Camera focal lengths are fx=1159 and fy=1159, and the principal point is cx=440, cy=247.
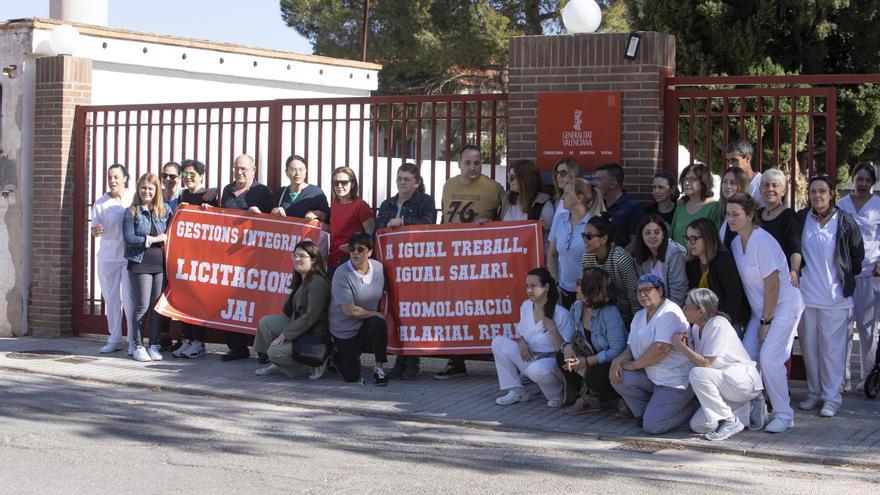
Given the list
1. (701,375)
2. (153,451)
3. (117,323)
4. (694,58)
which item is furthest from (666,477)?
(694,58)

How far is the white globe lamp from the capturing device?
33.3ft

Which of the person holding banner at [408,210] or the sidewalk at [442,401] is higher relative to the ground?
the person holding banner at [408,210]

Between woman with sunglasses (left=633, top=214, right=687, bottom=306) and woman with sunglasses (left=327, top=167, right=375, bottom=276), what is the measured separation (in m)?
2.94

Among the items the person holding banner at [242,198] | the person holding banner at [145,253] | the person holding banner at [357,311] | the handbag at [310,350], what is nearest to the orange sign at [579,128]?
the person holding banner at [357,311]

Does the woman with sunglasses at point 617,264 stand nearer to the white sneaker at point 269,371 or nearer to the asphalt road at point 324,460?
the asphalt road at point 324,460

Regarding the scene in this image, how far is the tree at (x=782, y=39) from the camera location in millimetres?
19047

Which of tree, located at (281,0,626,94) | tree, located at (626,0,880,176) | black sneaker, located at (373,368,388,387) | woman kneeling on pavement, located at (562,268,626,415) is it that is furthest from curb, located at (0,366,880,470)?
tree, located at (281,0,626,94)

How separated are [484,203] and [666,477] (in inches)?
154

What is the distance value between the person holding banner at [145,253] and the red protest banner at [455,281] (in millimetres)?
2464

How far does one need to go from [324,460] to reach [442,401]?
2119mm

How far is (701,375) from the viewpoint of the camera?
305 inches

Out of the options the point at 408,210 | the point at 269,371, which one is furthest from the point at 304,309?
the point at 408,210

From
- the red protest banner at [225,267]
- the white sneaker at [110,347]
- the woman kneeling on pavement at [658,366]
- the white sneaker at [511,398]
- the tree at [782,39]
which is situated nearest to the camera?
the woman kneeling on pavement at [658,366]

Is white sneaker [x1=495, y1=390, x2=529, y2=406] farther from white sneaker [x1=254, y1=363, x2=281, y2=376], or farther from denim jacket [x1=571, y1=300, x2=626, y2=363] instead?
white sneaker [x1=254, y1=363, x2=281, y2=376]
